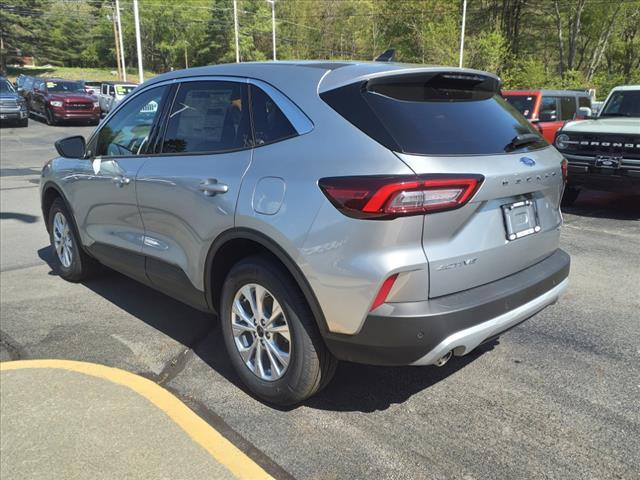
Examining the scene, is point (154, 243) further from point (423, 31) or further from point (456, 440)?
point (423, 31)

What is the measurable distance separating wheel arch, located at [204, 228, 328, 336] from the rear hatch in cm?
59

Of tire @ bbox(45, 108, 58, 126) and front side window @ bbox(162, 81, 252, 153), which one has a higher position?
front side window @ bbox(162, 81, 252, 153)

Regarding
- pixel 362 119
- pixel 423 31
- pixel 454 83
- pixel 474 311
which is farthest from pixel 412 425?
pixel 423 31

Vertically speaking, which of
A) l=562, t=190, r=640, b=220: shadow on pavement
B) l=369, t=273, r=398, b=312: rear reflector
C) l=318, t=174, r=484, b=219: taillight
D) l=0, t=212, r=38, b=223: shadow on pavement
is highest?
l=318, t=174, r=484, b=219: taillight

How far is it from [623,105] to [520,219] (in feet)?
25.5

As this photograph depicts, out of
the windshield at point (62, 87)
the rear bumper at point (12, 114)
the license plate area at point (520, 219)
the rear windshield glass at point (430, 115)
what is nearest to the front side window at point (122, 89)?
the windshield at point (62, 87)

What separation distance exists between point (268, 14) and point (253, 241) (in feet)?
234

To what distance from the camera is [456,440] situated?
2.82m

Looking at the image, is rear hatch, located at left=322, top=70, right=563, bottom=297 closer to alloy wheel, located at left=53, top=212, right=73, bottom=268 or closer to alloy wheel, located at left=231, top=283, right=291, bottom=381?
alloy wheel, located at left=231, top=283, right=291, bottom=381

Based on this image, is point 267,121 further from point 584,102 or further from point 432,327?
point 584,102

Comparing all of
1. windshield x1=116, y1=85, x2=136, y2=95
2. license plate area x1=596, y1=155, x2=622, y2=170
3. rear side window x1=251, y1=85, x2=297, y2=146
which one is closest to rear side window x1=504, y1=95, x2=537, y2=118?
license plate area x1=596, y1=155, x2=622, y2=170

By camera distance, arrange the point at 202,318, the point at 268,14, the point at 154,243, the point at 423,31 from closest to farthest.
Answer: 1. the point at 154,243
2. the point at 202,318
3. the point at 423,31
4. the point at 268,14

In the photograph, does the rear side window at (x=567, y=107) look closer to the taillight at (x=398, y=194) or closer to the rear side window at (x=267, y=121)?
the rear side window at (x=267, y=121)

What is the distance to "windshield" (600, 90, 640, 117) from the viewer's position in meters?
9.08
